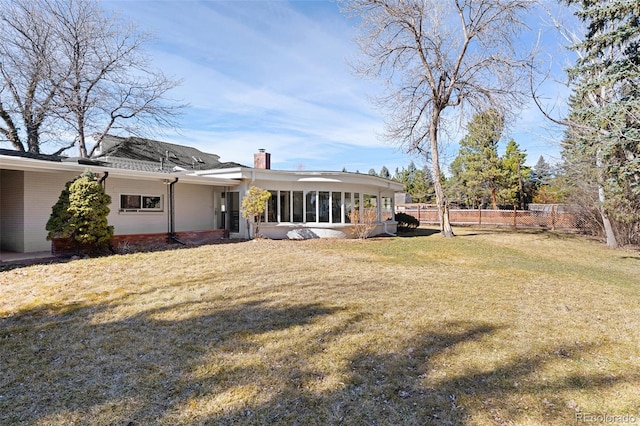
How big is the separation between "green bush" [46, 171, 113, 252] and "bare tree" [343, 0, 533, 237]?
12184 millimetres

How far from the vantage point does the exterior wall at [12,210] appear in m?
9.25

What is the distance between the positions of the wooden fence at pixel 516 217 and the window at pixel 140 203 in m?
21.2

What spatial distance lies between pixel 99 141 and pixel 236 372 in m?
19.6

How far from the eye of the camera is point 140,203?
1191 centimetres

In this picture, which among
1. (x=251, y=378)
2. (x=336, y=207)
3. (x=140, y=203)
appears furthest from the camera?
(x=336, y=207)

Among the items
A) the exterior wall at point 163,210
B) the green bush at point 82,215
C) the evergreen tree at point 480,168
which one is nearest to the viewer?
the green bush at point 82,215

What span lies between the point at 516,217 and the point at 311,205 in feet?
56.1

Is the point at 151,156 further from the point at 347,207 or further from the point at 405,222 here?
the point at 405,222

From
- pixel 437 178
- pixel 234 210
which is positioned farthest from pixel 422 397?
pixel 437 178

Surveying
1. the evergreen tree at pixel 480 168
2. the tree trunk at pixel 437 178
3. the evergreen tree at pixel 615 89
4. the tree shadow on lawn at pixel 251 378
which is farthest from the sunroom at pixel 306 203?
the evergreen tree at pixel 480 168

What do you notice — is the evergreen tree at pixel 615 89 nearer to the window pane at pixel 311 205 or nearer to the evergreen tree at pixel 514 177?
the window pane at pixel 311 205

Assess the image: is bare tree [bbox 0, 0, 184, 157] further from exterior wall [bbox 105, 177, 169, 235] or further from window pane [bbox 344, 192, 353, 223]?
window pane [bbox 344, 192, 353, 223]

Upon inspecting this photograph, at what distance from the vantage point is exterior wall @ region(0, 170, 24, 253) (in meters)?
9.25

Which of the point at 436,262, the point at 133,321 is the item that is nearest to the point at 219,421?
the point at 133,321
